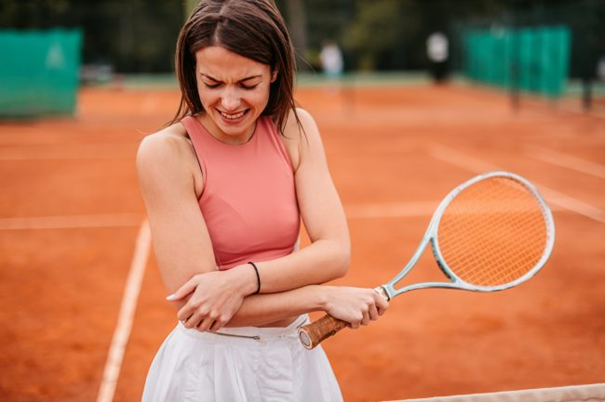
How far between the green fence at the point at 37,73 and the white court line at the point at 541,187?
9.14 meters

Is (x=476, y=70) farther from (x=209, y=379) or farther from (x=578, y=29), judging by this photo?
(x=209, y=379)

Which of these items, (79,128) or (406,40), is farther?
(406,40)

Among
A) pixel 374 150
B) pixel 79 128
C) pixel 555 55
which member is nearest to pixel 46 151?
pixel 79 128

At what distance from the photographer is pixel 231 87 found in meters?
1.71

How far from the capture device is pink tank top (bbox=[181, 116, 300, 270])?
5.73 ft

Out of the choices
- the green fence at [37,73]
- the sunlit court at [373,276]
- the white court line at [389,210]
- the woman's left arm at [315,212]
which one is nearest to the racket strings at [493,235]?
the sunlit court at [373,276]

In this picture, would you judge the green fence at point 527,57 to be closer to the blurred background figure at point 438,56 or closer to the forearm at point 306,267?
the blurred background figure at point 438,56

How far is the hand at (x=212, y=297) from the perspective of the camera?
5.51 feet

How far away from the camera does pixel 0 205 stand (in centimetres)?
822

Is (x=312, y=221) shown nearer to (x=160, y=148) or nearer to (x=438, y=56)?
(x=160, y=148)

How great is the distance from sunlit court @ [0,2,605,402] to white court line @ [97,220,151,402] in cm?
1

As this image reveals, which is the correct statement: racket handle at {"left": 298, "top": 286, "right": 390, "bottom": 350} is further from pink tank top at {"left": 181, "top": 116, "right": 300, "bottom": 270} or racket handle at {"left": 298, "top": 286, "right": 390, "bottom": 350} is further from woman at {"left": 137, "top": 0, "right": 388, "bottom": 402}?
pink tank top at {"left": 181, "top": 116, "right": 300, "bottom": 270}

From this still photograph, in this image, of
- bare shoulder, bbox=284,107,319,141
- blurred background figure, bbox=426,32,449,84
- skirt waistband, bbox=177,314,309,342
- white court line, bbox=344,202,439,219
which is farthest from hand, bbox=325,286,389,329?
blurred background figure, bbox=426,32,449,84

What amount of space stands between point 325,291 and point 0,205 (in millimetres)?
7321
